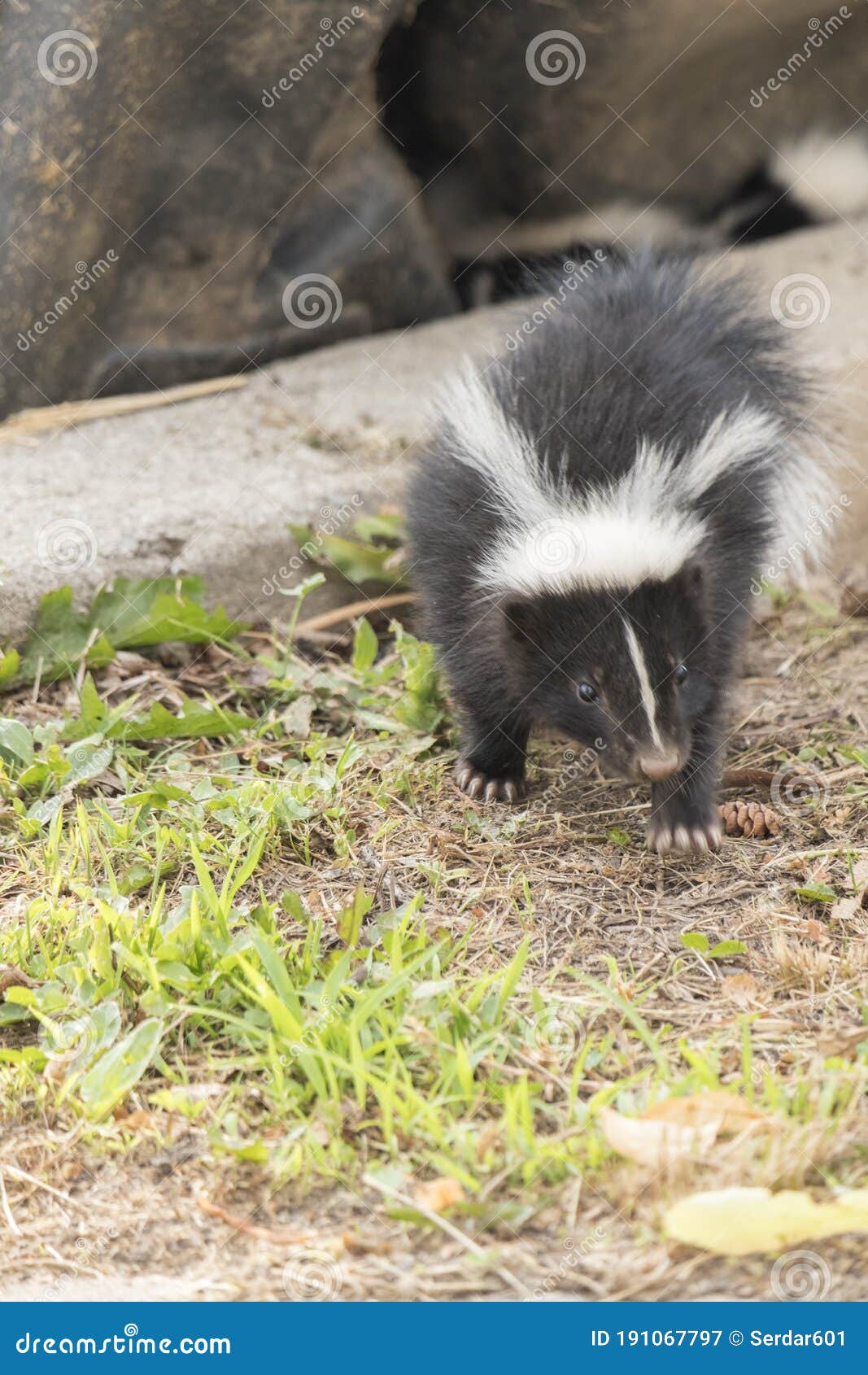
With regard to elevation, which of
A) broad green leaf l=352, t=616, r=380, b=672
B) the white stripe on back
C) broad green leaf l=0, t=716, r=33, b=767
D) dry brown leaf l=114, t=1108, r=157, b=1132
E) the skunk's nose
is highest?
the white stripe on back

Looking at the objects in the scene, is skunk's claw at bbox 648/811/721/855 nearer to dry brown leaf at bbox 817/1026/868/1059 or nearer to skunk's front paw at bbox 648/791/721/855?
skunk's front paw at bbox 648/791/721/855

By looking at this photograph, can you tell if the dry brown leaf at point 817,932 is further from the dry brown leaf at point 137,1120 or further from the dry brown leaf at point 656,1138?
the dry brown leaf at point 137,1120

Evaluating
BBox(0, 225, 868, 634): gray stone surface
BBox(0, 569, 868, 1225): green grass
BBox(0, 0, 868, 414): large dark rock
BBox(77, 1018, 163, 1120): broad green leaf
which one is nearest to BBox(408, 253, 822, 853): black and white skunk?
BBox(0, 569, 868, 1225): green grass

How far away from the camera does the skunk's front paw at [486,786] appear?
4.71m

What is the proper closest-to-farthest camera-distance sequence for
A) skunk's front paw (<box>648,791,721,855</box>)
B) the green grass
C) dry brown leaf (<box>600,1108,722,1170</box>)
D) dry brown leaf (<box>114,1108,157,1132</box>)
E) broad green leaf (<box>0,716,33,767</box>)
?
dry brown leaf (<box>600,1108,722,1170</box>) → the green grass → dry brown leaf (<box>114,1108,157,1132</box>) → skunk's front paw (<box>648,791,721,855</box>) → broad green leaf (<box>0,716,33,767</box>)

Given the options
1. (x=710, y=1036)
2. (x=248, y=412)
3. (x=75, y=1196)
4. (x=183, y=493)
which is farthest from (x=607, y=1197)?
(x=248, y=412)

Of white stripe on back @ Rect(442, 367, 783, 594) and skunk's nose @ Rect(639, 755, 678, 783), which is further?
white stripe on back @ Rect(442, 367, 783, 594)

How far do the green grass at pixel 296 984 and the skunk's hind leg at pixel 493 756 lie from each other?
6.4 inches

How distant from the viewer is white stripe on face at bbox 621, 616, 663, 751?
406cm

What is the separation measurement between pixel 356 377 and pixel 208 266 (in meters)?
0.92

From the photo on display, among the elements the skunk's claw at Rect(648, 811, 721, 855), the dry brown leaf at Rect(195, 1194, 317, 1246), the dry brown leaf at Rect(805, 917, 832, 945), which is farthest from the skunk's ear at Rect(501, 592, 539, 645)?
the dry brown leaf at Rect(195, 1194, 317, 1246)

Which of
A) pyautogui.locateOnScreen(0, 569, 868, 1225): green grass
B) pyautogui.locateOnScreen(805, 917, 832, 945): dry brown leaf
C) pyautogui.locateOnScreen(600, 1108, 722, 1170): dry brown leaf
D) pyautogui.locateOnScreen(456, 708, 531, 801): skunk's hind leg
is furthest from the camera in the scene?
pyautogui.locateOnScreen(456, 708, 531, 801): skunk's hind leg

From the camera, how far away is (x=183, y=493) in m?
5.95

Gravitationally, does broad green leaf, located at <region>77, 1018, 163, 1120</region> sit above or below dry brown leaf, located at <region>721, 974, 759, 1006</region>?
below
